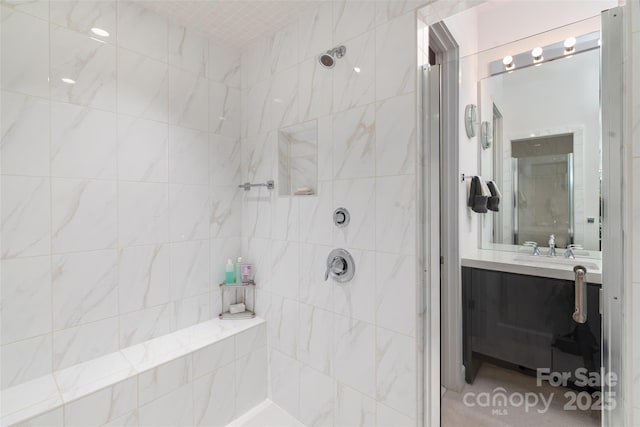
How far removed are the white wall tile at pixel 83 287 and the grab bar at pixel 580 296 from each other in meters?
2.15

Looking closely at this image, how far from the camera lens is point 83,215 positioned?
1.49 metres

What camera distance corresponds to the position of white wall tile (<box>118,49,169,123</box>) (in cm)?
162

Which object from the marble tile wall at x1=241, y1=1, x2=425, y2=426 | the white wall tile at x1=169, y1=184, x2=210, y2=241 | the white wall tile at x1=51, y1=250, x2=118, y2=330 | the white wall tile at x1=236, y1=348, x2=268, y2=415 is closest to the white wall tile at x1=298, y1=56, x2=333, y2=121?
the marble tile wall at x1=241, y1=1, x2=425, y2=426

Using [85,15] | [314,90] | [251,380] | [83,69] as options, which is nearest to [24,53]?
[83,69]

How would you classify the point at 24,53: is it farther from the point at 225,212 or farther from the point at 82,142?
the point at 225,212

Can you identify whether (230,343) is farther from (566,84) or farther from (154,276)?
Answer: (566,84)

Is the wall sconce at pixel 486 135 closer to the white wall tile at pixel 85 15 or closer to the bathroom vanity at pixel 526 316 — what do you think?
the bathroom vanity at pixel 526 316

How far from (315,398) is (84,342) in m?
1.28

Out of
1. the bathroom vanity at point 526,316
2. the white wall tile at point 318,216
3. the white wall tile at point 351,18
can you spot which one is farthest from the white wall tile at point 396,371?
the white wall tile at point 351,18

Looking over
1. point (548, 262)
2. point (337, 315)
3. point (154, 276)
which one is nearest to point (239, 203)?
point (154, 276)

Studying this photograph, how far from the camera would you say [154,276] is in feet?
5.74

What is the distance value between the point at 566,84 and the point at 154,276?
223cm

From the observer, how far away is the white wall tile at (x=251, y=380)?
6.04 ft

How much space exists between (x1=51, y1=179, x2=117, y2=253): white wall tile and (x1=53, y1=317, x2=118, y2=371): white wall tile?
1.36 feet
